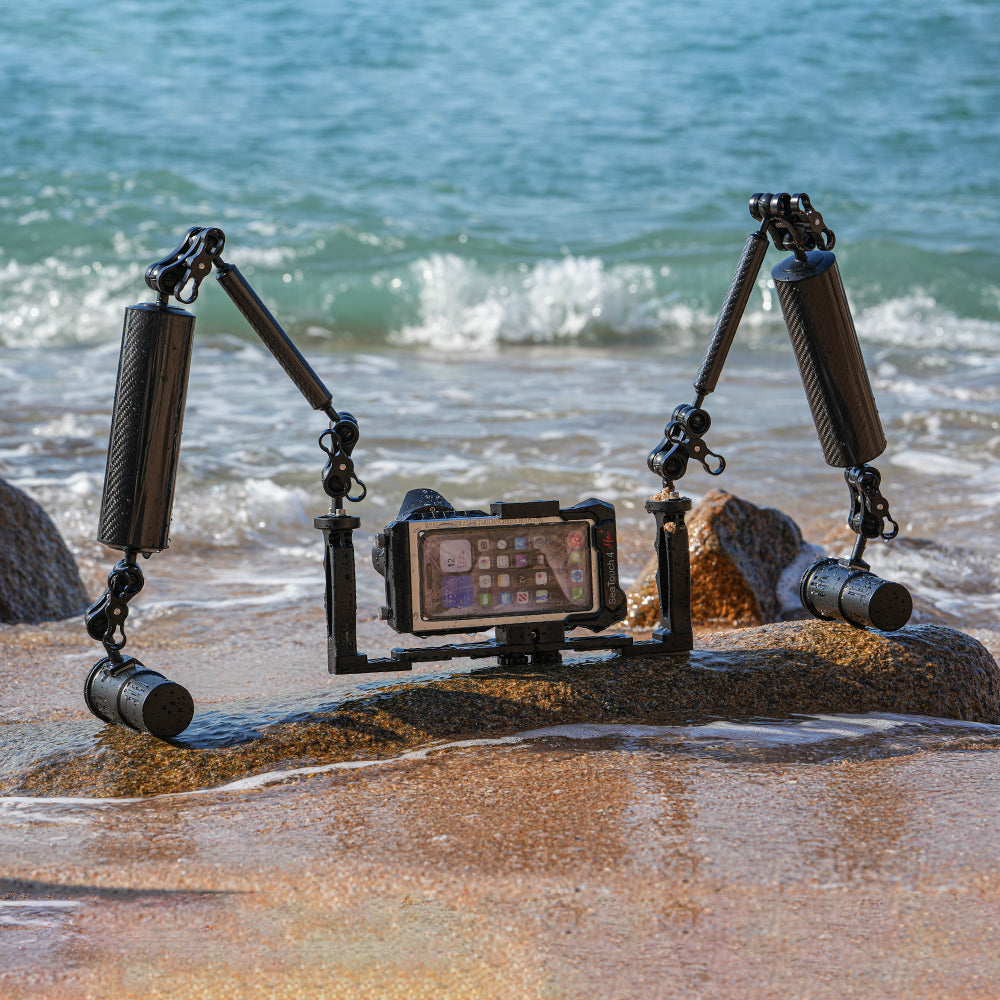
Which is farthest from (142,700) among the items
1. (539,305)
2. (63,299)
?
(63,299)

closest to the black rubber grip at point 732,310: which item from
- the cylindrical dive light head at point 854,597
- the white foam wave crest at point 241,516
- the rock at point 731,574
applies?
the cylindrical dive light head at point 854,597

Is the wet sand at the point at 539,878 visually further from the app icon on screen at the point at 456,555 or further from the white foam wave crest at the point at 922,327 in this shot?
the white foam wave crest at the point at 922,327

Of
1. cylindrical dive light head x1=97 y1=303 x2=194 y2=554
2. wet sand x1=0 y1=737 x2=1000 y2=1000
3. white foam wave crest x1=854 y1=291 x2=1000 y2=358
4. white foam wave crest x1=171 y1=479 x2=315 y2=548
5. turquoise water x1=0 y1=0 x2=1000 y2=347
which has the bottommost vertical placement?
wet sand x1=0 y1=737 x2=1000 y2=1000

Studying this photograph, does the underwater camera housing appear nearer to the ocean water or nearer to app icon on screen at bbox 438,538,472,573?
app icon on screen at bbox 438,538,472,573

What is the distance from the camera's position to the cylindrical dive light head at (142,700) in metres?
2.80

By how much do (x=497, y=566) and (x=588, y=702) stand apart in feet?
1.33

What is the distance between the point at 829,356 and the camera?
125 inches

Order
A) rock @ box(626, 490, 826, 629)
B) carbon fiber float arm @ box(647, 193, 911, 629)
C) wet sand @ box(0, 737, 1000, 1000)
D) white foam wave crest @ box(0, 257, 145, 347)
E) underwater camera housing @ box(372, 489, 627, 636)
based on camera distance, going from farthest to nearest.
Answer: white foam wave crest @ box(0, 257, 145, 347), rock @ box(626, 490, 826, 629), carbon fiber float arm @ box(647, 193, 911, 629), underwater camera housing @ box(372, 489, 627, 636), wet sand @ box(0, 737, 1000, 1000)

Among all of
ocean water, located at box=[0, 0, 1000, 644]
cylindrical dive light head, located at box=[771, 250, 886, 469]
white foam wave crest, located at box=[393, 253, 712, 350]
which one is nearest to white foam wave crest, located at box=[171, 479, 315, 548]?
ocean water, located at box=[0, 0, 1000, 644]

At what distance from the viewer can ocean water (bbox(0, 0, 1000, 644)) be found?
7.37 m

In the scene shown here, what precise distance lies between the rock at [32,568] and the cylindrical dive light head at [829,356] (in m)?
3.16

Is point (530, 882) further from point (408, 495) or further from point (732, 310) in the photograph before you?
point (732, 310)

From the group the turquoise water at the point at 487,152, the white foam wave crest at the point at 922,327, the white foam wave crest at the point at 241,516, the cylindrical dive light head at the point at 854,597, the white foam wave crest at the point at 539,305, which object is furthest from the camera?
the turquoise water at the point at 487,152

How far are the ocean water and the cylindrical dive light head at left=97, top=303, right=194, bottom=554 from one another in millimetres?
2027
